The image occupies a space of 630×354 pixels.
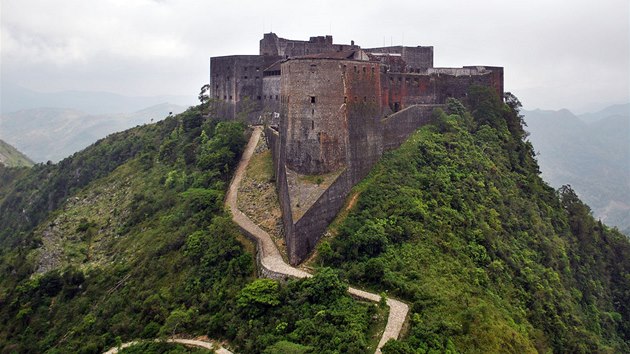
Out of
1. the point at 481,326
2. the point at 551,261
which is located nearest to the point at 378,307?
the point at 481,326

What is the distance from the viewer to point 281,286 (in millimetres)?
28344

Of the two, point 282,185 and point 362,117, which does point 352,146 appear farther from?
point 282,185

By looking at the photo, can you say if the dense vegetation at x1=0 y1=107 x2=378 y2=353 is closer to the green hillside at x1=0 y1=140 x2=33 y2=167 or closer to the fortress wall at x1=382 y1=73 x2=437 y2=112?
the fortress wall at x1=382 y1=73 x2=437 y2=112

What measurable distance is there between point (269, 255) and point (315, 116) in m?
8.76

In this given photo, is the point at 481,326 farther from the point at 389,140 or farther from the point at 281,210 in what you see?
the point at 389,140

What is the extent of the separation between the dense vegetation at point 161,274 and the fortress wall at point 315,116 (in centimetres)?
634

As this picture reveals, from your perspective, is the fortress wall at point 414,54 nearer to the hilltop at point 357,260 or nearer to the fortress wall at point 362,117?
the hilltop at point 357,260

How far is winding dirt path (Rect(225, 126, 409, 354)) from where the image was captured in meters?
24.7

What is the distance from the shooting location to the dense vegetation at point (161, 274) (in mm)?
26422

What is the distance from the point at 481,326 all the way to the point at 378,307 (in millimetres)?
4569

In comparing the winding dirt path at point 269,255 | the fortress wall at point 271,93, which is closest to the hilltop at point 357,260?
the winding dirt path at point 269,255

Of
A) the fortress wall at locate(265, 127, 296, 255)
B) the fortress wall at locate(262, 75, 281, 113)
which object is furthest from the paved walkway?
the fortress wall at locate(262, 75, 281, 113)

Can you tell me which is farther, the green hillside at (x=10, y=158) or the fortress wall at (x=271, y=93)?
the green hillside at (x=10, y=158)

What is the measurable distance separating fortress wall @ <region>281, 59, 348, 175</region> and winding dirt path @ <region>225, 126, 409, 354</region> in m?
4.68
